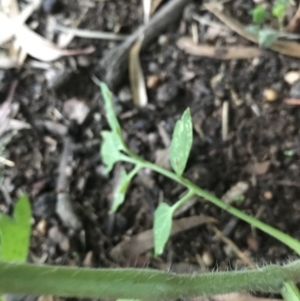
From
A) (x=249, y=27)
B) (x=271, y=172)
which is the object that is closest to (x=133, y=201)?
(x=271, y=172)

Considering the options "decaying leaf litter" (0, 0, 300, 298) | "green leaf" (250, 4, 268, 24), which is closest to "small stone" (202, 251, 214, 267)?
"decaying leaf litter" (0, 0, 300, 298)

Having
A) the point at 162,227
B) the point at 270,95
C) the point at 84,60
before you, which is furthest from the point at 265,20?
the point at 162,227

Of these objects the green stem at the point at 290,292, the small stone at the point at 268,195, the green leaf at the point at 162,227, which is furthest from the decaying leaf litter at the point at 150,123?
the green stem at the point at 290,292

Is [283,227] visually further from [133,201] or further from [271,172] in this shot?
[133,201]

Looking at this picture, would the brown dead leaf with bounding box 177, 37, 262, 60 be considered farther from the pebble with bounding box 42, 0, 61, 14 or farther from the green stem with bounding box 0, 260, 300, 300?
the green stem with bounding box 0, 260, 300, 300

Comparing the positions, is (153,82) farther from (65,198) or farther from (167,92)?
(65,198)

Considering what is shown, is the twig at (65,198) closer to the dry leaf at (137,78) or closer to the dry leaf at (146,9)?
the dry leaf at (137,78)
